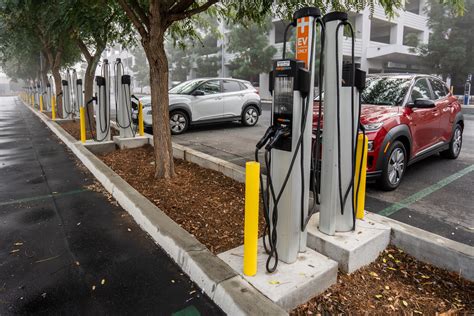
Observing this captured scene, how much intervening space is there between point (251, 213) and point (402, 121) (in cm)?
348

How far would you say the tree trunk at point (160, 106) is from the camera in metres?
5.24

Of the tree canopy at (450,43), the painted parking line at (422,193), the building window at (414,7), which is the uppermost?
the building window at (414,7)

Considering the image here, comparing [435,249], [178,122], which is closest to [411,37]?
[178,122]

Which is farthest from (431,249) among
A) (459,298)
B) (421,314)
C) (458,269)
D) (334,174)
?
(334,174)

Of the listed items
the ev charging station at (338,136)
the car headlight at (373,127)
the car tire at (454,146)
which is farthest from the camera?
the car tire at (454,146)

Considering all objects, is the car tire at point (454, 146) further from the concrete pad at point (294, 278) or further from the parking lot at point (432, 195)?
the concrete pad at point (294, 278)

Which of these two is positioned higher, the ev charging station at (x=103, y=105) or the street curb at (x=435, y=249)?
the ev charging station at (x=103, y=105)

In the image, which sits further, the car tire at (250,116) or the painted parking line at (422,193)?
the car tire at (250,116)

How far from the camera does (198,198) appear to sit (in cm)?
467

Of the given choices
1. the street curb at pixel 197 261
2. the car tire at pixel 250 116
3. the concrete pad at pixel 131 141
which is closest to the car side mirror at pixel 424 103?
the street curb at pixel 197 261

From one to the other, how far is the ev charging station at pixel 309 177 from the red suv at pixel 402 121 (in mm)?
1587

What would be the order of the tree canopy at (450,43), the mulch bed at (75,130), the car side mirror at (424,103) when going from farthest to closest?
the tree canopy at (450,43) < the mulch bed at (75,130) < the car side mirror at (424,103)

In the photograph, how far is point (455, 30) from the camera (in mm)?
24875

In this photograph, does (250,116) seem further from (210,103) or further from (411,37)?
(411,37)
